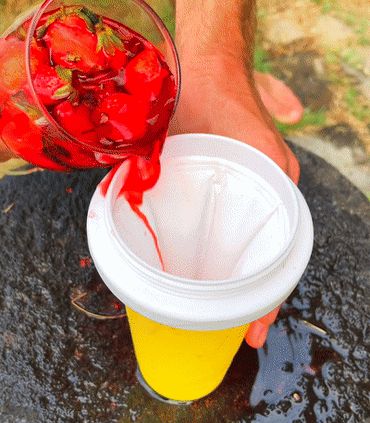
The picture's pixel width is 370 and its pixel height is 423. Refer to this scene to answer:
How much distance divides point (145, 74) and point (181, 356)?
0.62 metres

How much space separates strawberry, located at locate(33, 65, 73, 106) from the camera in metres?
0.98

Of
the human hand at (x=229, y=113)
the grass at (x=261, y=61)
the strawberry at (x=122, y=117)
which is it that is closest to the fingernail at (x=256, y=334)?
the human hand at (x=229, y=113)

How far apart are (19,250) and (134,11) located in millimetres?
894

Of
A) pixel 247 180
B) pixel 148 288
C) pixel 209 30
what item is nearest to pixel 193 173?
pixel 247 180

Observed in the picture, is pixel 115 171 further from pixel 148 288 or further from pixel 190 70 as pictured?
pixel 190 70

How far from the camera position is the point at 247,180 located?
1.30 meters

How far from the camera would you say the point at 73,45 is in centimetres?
100

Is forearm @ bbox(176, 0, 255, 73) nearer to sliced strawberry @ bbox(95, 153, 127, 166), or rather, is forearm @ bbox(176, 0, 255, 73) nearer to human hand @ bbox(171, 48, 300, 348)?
human hand @ bbox(171, 48, 300, 348)

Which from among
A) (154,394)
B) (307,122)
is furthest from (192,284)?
(307,122)

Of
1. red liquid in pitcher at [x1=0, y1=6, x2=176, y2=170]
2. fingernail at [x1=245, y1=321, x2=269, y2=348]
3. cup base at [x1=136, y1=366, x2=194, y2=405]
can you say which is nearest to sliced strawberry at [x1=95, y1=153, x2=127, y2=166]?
red liquid in pitcher at [x1=0, y1=6, x2=176, y2=170]

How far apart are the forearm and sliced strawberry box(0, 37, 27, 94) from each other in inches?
28.9

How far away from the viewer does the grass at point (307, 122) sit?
7.13ft

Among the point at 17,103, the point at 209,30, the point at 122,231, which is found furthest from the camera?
the point at 209,30

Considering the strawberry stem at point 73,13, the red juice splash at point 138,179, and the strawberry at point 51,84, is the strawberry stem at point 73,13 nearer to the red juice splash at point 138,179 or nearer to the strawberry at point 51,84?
the strawberry at point 51,84
